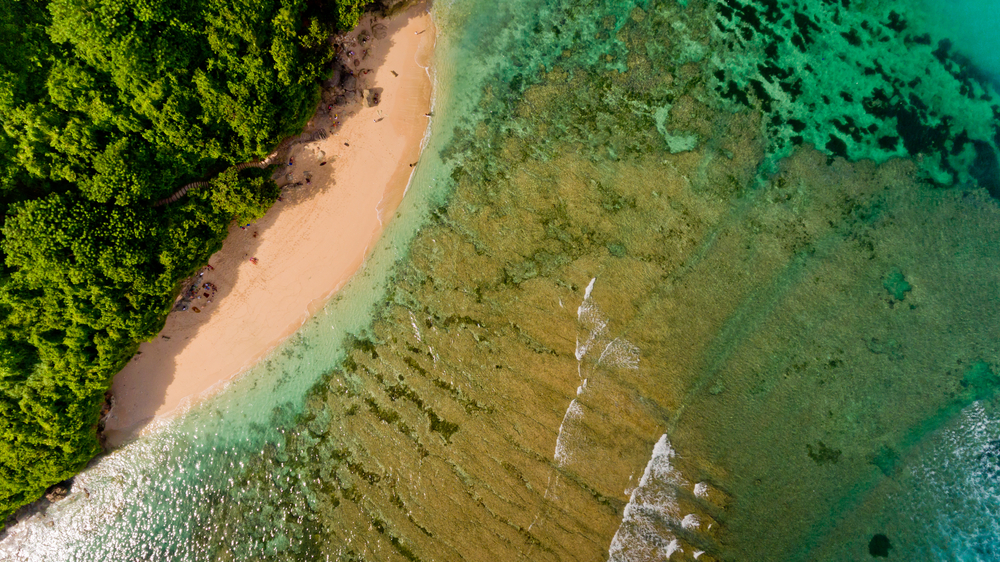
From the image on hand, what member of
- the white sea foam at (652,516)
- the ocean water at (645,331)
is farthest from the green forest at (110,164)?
the white sea foam at (652,516)

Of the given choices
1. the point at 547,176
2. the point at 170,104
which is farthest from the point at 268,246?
the point at 547,176

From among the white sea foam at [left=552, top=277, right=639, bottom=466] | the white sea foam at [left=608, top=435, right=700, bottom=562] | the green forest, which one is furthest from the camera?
the white sea foam at [left=552, top=277, right=639, bottom=466]

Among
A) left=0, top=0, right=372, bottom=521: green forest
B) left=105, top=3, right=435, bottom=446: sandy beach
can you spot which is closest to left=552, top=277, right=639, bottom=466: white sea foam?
left=105, top=3, right=435, bottom=446: sandy beach

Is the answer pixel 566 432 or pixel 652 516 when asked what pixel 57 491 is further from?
pixel 652 516

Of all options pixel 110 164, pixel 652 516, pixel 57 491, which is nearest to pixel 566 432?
pixel 652 516

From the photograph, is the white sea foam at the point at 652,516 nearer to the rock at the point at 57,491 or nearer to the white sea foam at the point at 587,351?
the white sea foam at the point at 587,351

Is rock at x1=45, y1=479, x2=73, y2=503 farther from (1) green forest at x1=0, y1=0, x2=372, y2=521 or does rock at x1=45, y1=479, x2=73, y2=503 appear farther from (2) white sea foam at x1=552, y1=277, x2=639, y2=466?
(2) white sea foam at x1=552, y1=277, x2=639, y2=466
